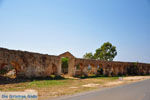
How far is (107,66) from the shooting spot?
1200 inches

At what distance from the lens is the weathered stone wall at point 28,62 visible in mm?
14393

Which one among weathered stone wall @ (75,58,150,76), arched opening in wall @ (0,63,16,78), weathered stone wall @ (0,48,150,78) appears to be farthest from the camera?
weathered stone wall @ (75,58,150,76)

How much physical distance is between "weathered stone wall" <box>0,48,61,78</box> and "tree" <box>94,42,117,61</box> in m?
27.9

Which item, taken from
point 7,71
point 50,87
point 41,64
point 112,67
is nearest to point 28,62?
point 41,64

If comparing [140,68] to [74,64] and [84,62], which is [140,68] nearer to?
[84,62]

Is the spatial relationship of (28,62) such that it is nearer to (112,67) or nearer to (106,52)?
(112,67)

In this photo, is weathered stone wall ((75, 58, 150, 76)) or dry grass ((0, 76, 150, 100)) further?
weathered stone wall ((75, 58, 150, 76))

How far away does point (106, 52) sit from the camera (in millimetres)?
45875

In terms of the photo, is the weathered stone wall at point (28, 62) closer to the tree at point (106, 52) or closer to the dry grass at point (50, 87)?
the dry grass at point (50, 87)

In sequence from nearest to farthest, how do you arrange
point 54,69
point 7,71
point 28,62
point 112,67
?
point 28,62, point 7,71, point 54,69, point 112,67

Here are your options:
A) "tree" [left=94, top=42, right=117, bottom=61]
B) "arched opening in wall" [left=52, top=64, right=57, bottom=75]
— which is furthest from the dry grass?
"tree" [left=94, top=42, right=117, bottom=61]

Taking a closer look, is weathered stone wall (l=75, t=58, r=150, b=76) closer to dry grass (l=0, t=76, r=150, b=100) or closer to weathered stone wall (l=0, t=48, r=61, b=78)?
weathered stone wall (l=0, t=48, r=61, b=78)

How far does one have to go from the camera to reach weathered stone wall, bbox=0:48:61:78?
567 inches

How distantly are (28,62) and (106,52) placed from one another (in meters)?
33.0
